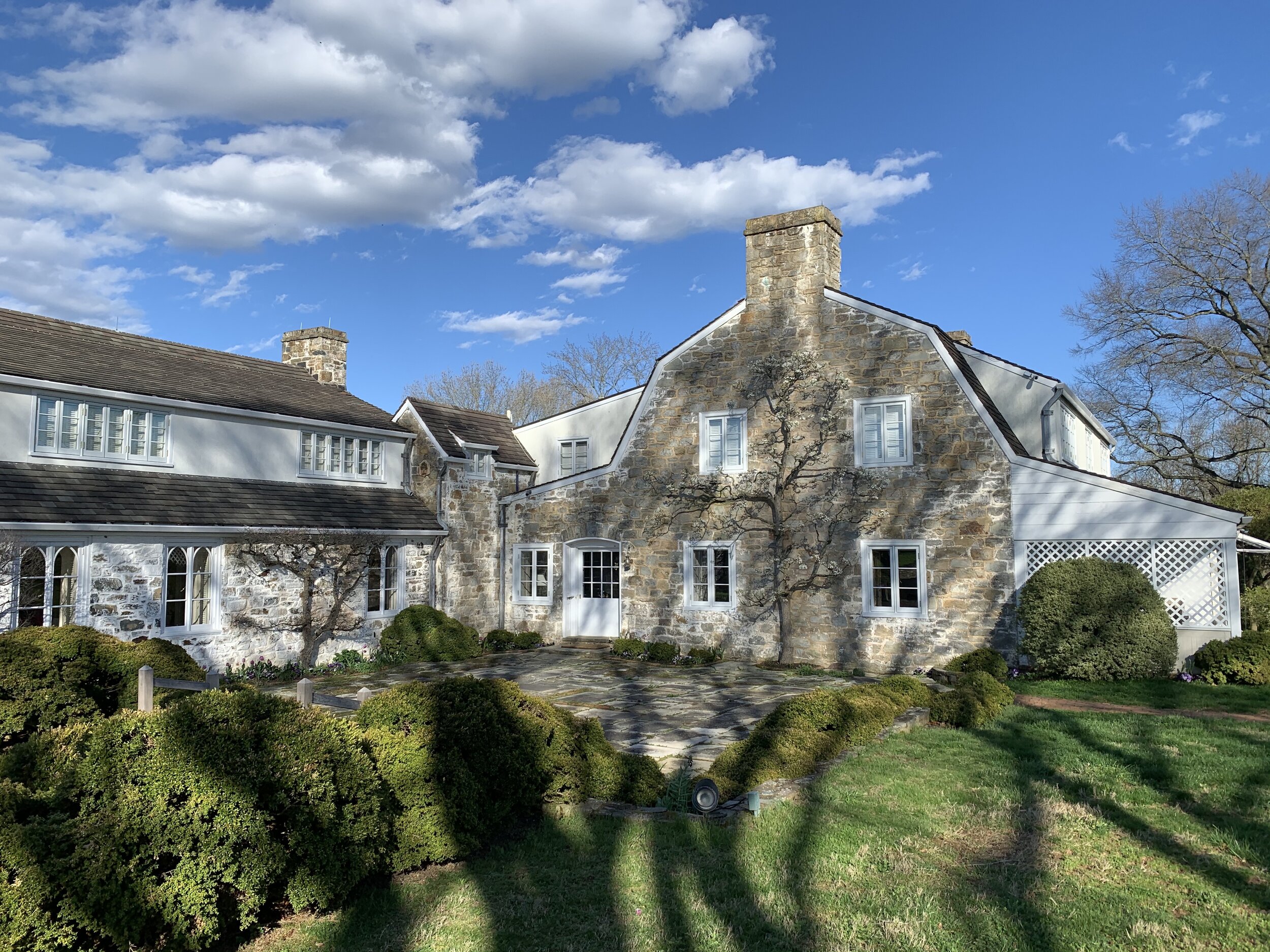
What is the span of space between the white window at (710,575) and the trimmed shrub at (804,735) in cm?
706

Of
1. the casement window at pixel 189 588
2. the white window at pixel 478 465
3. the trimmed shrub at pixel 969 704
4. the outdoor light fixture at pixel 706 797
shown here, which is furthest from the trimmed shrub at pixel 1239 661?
the casement window at pixel 189 588

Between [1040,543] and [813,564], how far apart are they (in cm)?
401

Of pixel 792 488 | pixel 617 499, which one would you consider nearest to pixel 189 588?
pixel 617 499

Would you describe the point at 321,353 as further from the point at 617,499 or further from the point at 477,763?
the point at 477,763

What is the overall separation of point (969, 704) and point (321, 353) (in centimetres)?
1744

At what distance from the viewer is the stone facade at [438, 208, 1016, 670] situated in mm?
15375

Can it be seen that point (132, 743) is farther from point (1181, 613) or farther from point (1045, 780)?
point (1181, 613)

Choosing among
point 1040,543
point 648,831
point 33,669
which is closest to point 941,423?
point 1040,543

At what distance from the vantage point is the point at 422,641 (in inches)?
696

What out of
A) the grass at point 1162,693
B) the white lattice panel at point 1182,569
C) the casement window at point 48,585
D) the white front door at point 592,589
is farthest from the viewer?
the white front door at point 592,589

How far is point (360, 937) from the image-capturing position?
492cm

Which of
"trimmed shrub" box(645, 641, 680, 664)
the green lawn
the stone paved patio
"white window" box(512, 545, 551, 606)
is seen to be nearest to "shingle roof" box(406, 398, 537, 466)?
"white window" box(512, 545, 551, 606)

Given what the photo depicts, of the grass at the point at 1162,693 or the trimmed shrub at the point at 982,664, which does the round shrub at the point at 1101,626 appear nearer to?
the grass at the point at 1162,693

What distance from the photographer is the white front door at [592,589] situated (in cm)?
1909
